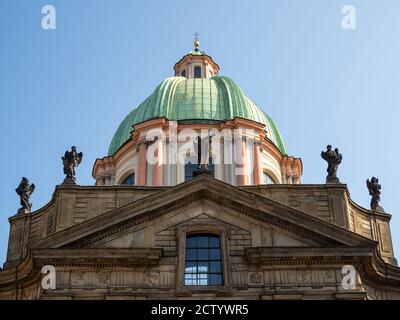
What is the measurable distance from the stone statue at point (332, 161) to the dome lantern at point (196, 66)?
18067 mm

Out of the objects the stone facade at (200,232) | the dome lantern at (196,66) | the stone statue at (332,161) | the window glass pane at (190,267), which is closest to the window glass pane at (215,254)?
the stone facade at (200,232)

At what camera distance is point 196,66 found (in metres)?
56.0

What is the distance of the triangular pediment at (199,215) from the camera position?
115ft

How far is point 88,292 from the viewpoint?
3391 cm

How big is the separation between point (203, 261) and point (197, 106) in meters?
16.3

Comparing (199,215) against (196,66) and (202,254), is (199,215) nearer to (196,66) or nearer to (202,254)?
(202,254)

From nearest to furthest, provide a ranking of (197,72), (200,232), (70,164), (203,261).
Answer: (203,261) < (200,232) < (70,164) < (197,72)

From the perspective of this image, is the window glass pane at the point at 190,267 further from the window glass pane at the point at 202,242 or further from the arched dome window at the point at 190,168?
the arched dome window at the point at 190,168

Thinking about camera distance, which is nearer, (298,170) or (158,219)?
(158,219)

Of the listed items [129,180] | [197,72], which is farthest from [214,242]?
[197,72]

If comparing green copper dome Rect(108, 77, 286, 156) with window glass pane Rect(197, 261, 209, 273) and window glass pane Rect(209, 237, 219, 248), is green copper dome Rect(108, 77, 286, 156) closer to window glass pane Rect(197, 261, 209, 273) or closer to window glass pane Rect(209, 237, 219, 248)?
window glass pane Rect(209, 237, 219, 248)
